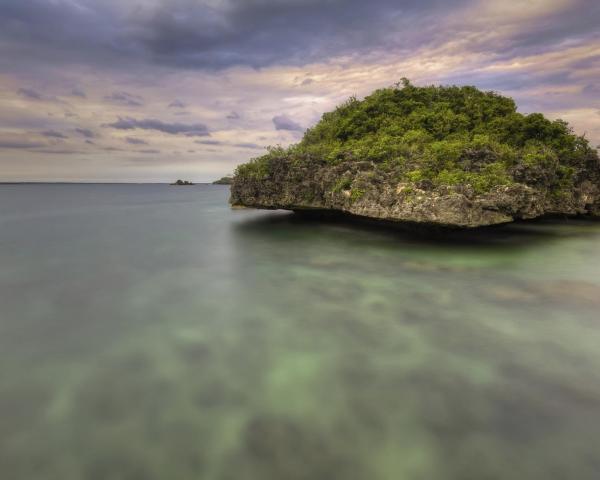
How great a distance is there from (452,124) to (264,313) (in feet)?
53.4

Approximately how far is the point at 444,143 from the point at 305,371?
1360 cm

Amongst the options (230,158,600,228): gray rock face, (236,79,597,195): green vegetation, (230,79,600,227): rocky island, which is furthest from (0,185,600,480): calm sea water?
(236,79,597,195): green vegetation

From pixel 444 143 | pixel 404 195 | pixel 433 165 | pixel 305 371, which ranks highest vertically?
pixel 444 143

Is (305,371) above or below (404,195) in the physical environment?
below

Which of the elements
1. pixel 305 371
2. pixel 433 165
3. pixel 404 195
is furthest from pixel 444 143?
pixel 305 371

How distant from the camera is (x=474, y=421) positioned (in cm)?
410

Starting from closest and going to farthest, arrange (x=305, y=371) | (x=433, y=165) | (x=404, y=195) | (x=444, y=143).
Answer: (x=305, y=371), (x=404, y=195), (x=433, y=165), (x=444, y=143)

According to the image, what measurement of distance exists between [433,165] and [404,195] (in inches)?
78.4

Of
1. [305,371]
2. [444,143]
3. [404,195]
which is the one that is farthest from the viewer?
[444,143]

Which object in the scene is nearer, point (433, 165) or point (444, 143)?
point (433, 165)

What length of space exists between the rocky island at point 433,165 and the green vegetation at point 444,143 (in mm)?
56

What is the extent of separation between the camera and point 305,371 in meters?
5.29

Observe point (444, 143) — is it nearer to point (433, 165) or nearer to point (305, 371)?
point (433, 165)

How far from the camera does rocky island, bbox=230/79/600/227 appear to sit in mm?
12852
